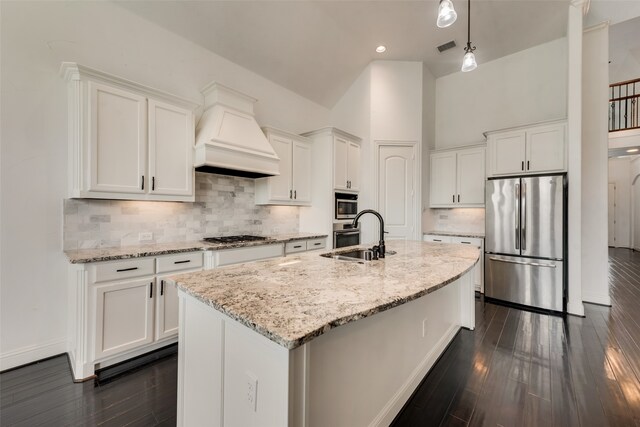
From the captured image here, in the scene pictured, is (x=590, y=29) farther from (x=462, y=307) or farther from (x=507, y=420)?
(x=507, y=420)

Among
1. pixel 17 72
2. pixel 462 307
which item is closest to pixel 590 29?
pixel 462 307

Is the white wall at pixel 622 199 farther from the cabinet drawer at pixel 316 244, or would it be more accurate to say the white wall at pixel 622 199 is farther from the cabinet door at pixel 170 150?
the cabinet door at pixel 170 150

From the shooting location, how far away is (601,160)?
3623mm

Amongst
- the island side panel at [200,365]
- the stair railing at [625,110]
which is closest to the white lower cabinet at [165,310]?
the island side panel at [200,365]

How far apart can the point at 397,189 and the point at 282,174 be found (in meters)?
2.00

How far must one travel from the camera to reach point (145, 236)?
278 centimetres

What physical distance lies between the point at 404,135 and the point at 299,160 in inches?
74.2

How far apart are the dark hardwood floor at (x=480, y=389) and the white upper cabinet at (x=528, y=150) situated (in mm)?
2115

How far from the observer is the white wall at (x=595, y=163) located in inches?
141

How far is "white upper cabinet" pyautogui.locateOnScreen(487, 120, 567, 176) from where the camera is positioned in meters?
3.57

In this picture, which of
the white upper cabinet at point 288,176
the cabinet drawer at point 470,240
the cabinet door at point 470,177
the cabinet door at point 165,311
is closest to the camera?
the cabinet door at point 165,311

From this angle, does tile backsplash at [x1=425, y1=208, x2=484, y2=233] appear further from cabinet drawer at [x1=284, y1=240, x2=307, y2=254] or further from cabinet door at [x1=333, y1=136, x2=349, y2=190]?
cabinet drawer at [x1=284, y1=240, x2=307, y2=254]

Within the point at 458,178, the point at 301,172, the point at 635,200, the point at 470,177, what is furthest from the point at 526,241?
the point at 635,200

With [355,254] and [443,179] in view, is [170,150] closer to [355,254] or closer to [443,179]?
[355,254]
